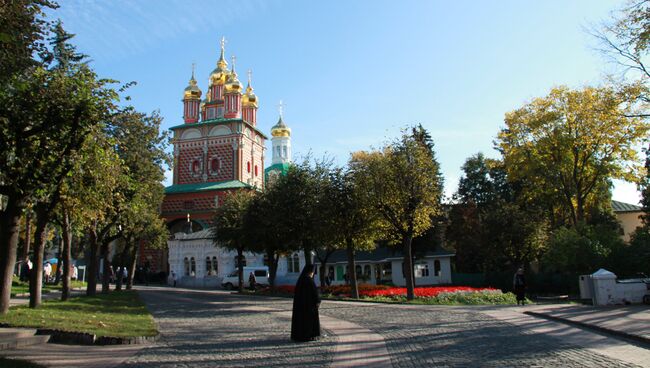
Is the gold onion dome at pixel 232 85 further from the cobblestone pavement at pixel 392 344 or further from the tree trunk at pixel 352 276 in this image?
the cobblestone pavement at pixel 392 344

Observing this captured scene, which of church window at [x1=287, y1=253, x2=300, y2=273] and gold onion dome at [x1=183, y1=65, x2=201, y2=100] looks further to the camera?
gold onion dome at [x1=183, y1=65, x2=201, y2=100]

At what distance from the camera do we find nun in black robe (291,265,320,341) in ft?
36.5

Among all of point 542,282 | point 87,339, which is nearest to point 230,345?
point 87,339

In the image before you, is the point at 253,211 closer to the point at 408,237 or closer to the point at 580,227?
the point at 408,237

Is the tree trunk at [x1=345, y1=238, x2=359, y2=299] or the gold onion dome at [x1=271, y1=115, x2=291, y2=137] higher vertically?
the gold onion dome at [x1=271, y1=115, x2=291, y2=137]

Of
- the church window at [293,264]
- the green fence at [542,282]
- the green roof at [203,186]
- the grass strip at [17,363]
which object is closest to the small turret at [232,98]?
the green roof at [203,186]

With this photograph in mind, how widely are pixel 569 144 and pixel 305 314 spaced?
3073 cm

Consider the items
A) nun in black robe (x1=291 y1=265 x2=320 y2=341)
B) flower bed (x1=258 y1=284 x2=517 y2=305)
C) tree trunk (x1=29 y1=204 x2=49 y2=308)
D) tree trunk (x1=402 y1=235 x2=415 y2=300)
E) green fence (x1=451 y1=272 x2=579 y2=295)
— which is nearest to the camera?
nun in black robe (x1=291 y1=265 x2=320 y2=341)

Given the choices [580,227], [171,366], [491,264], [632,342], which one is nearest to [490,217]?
[491,264]

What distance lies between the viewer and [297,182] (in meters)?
27.9

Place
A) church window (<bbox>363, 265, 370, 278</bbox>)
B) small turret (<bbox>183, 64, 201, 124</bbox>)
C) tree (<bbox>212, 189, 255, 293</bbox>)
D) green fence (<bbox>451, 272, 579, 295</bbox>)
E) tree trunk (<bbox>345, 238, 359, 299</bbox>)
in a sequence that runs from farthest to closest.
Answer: small turret (<bbox>183, 64, 201, 124</bbox>) < church window (<bbox>363, 265, 370, 278</bbox>) < tree (<bbox>212, 189, 255, 293</bbox>) < green fence (<bbox>451, 272, 579, 295</bbox>) < tree trunk (<bbox>345, 238, 359, 299</bbox>)

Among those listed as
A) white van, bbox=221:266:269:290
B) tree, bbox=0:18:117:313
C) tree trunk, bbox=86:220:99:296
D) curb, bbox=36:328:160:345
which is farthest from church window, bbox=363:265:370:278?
curb, bbox=36:328:160:345

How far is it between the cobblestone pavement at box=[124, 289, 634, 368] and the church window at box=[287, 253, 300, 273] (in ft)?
102

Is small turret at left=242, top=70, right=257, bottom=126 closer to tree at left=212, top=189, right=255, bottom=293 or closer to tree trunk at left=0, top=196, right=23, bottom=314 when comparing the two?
tree at left=212, top=189, right=255, bottom=293
